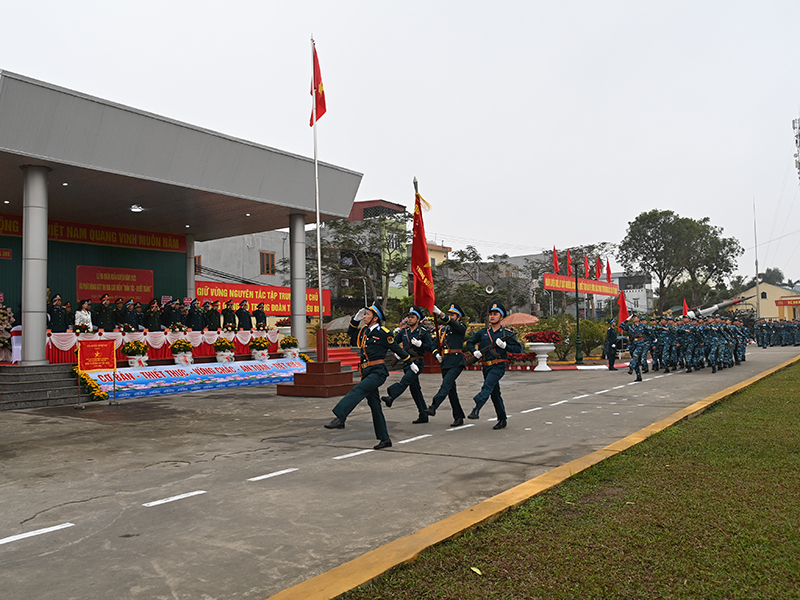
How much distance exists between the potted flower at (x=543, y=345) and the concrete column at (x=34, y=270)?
15876 mm

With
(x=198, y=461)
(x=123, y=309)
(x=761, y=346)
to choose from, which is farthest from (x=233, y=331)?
(x=761, y=346)

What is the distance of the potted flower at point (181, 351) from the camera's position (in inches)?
743

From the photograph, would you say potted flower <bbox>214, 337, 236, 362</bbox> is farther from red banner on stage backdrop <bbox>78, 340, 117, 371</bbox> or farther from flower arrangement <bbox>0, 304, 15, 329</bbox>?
flower arrangement <bbox>0, 304, 15, 329</bbox>

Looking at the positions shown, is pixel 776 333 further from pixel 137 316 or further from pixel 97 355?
pixel 97 355

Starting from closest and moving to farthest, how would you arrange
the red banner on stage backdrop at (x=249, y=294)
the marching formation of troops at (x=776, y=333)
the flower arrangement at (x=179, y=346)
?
1. the flower arrangement at (x=179, y=346)
2. the red banner on stage backdrop at (x=249, y=294)
3. the marching formation of troops at (x=776, y=333)

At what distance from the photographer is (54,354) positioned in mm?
16578

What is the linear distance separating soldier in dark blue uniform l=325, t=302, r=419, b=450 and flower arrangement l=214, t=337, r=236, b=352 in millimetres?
11427

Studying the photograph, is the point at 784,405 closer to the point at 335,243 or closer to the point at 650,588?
the point at 650,588

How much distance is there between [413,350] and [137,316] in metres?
13.3

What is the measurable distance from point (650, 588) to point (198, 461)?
18.1ft

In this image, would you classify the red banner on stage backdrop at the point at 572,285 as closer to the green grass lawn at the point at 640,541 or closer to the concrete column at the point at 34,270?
the concrete column at the point at 34,270

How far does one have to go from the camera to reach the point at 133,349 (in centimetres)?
1750

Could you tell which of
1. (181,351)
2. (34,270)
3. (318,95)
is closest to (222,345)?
(181,351)

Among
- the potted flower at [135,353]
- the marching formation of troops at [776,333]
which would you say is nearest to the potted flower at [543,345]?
the potted flower at [135,353]
